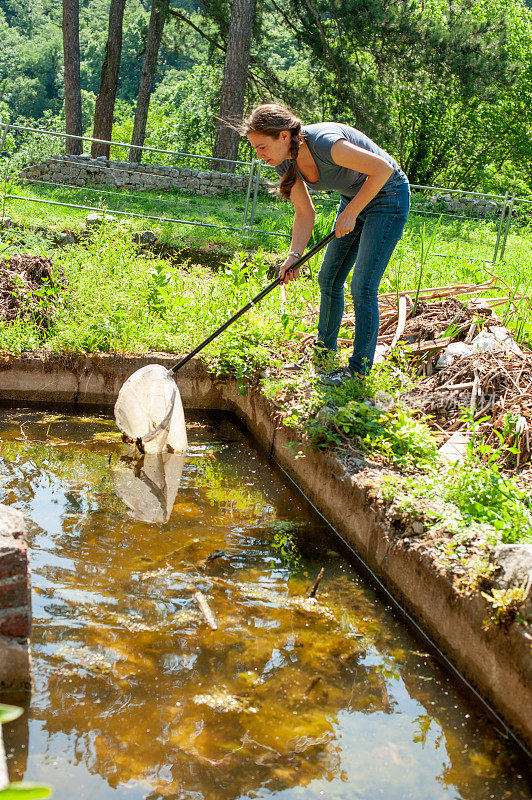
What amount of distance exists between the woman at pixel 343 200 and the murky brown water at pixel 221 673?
4.24ft

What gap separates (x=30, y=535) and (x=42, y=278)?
282cm

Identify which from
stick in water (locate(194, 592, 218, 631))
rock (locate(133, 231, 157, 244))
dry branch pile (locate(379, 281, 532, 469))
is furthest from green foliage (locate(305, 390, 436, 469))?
rock (locate(133, 231, 157, 244))

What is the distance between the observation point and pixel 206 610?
9.77 feet

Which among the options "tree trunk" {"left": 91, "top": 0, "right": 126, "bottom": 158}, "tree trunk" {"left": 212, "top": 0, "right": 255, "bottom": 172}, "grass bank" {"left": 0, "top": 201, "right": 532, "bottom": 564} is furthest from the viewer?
"tree trunk" {"left": 91, "top": 0, "right": 126, "bottom": 158}

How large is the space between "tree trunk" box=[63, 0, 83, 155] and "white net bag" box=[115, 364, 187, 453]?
13817 mm

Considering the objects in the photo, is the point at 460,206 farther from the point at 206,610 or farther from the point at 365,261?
the point at 206,610

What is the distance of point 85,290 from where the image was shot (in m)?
5.61

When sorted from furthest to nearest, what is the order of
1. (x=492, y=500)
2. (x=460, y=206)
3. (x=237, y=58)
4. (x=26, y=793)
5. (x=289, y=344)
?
(x=460, y=206), (x=237, y=58), (x=289, y=344), (x=492, y=500), (x=26, y=793)

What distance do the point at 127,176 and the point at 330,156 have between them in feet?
39.4

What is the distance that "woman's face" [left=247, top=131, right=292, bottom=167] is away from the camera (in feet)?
12.1

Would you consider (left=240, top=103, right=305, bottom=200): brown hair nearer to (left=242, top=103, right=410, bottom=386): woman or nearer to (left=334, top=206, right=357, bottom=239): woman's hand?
(left=242, top=103, right=410, bottom=386): woman

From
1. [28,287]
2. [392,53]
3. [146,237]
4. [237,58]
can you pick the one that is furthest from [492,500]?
[392,53]

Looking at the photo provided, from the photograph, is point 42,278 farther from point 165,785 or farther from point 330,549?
point 165,785

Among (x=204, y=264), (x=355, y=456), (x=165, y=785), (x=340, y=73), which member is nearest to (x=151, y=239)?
(x=204, y=264)
